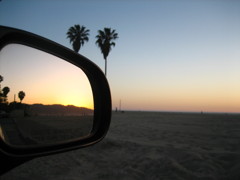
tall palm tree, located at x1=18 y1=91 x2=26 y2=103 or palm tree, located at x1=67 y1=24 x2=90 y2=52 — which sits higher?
palm tree, located at x1=67 y1=24 x2=90 y2=52

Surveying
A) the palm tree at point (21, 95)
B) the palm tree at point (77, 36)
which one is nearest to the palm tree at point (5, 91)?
the palm tree at point (21, 95)

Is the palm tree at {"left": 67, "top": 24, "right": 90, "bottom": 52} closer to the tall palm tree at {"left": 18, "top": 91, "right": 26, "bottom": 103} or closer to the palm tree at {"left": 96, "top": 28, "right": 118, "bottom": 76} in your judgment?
the palm tree at {"left": 96, "top": 28, "right": 118, "bottom": 76}

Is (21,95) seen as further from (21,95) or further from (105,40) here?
(105,40)

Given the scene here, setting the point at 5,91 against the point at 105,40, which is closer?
the point at 5,91

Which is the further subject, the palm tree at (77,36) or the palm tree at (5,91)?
the palm tree at (77,36)

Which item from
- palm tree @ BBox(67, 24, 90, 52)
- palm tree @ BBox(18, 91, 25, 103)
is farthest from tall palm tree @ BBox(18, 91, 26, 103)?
palm tree @ BBox(67, 24, 90, 52)

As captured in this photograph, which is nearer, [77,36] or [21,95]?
[21,95]

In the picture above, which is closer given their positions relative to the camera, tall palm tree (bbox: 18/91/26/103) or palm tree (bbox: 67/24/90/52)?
tall palm tree (bbox: 18/91/26/103)

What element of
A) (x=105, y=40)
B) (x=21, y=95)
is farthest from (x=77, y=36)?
(x=21, y=95)

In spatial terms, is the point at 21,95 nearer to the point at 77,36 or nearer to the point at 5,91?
the point at 5,91

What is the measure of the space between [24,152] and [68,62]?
799 mm

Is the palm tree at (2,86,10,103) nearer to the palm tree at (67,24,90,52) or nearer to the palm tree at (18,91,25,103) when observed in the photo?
the palm tree at (18,91,25,103)

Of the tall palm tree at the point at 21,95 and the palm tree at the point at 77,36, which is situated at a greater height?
the palm tree at the point at 77,36

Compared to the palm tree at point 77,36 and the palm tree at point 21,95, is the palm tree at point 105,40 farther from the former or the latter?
A: the palm tree at point 21,95
